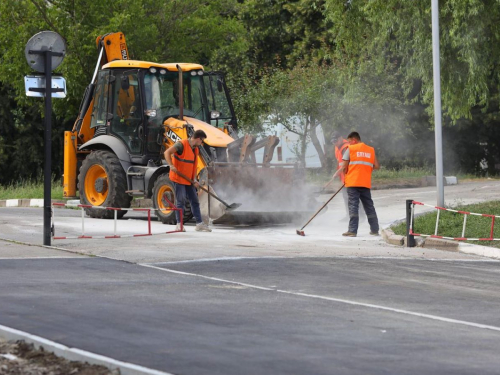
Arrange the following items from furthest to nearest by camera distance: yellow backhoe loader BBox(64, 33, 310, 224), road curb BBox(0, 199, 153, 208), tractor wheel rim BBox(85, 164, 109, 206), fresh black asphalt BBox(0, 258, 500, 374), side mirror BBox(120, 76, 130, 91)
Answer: road curb BBox(0, 199, 153, 208) → tractor wheel rim BBox(85, 164, 109, 206) → side mirror BBox(120, 76, 130, 91) → yellow backhoe loader BBox(64, 33, 310, 224) → fresh black asphalt BBox(0, 258, 500, 374)

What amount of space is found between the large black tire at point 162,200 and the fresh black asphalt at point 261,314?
21.4 feet

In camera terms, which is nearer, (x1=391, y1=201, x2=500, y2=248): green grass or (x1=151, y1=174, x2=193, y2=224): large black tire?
(x1=391, y1=201, x2=500, y2=248): green grass

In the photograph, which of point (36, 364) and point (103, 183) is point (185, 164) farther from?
point (36, 364)

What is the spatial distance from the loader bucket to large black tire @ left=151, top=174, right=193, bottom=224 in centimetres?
81

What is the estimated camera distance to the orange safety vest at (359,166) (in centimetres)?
1767

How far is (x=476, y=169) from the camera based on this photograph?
149ft

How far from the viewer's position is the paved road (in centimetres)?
689

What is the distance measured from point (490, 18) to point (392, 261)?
9540 mm

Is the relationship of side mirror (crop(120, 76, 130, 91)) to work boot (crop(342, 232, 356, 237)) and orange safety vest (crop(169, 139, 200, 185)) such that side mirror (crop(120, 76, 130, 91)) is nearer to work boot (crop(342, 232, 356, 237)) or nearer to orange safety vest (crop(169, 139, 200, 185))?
orange safety vest (crop(169, 139, 200, 185))

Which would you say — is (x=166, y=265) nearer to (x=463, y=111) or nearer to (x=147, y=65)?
(x=147, y=65)

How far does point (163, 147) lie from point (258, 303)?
11.2m

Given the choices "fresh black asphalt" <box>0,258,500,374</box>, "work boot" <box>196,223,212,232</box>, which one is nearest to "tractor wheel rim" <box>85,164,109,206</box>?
"work boot" <box>196,223,212,232</box>

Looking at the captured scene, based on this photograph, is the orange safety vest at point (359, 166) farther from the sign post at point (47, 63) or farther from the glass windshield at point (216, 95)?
the sign post at point (47, 63)

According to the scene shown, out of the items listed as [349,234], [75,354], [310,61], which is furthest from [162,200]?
[310,61]
